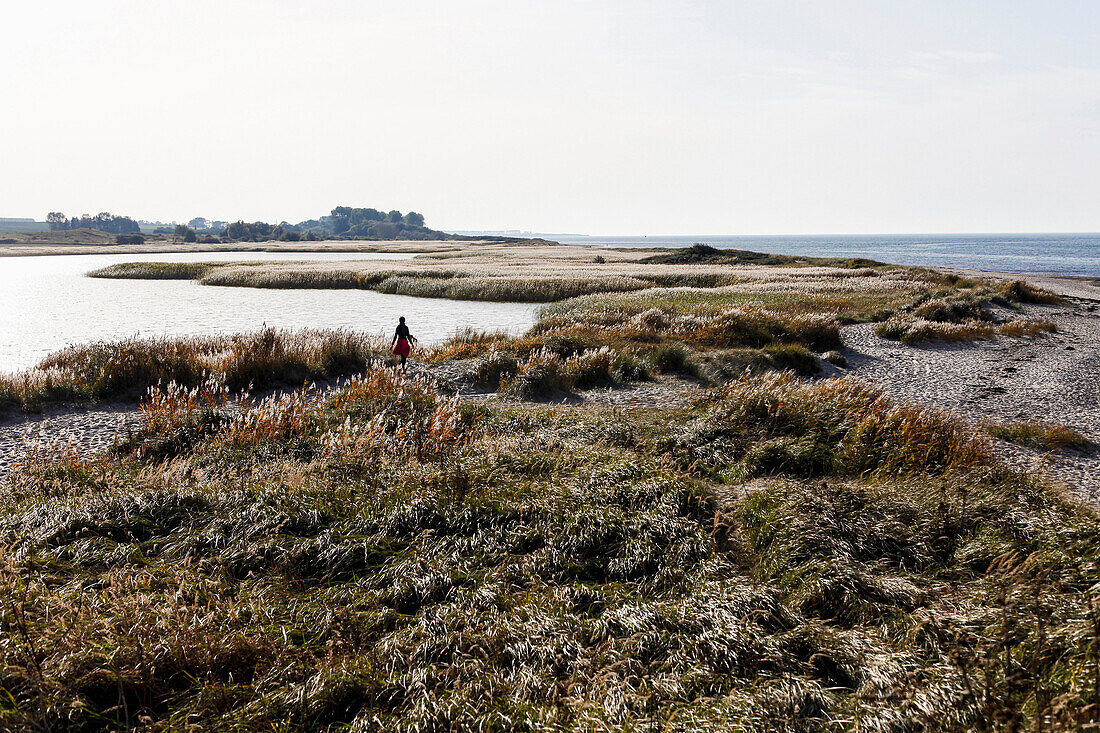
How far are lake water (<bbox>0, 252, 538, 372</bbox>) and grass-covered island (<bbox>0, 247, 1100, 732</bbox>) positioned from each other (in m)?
15.2

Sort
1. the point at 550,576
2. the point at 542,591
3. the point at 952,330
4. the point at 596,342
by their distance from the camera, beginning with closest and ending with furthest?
1. the point at 542,591
2. the point at 550,576
3. the point at 596,342
4. the point at 952,330

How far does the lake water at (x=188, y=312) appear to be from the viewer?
2408cm

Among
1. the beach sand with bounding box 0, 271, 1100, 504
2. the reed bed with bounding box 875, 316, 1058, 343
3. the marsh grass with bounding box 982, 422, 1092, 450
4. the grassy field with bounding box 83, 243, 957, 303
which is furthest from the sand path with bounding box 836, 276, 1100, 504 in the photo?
→ the grassy field with bounding box 83, 243, 957, 303

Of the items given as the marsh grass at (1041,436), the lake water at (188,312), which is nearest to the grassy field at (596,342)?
the lake water at (188,312)

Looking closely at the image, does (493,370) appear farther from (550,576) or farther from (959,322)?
(959,322)

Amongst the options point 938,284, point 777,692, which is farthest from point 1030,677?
point 938,284

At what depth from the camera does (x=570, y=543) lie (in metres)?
6.19

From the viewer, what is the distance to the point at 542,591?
5406 millimetres

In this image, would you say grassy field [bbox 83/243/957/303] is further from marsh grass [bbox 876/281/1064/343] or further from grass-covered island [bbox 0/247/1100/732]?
grass-covered island [bbox 0/247/1100/732]

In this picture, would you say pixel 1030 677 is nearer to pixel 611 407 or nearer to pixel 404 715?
pixel 404 715

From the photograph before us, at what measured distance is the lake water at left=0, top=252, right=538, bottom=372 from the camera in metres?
24.1

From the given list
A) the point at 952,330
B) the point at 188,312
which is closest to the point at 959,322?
the point at 952,330

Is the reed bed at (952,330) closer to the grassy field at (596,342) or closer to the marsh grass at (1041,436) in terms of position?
the grassy field at (596,342)

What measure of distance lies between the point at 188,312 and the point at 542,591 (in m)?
32.4
